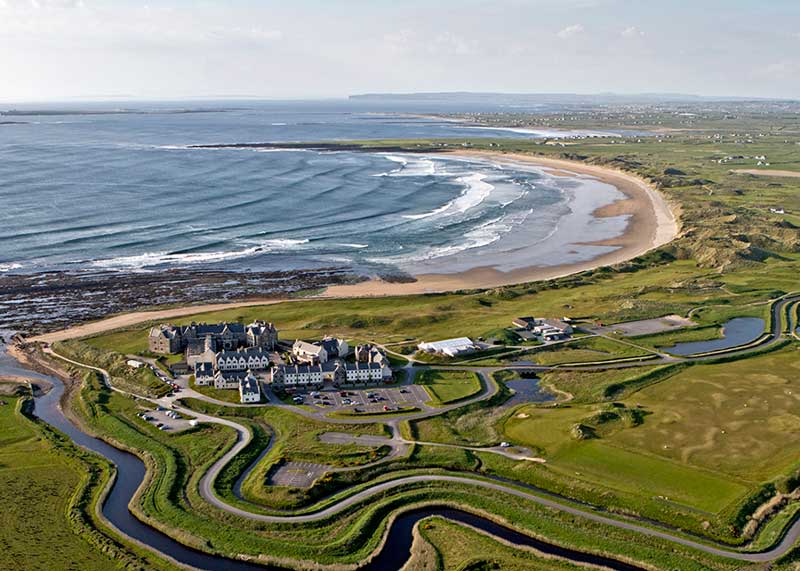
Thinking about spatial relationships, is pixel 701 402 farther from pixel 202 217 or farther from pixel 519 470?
pixel 202 217

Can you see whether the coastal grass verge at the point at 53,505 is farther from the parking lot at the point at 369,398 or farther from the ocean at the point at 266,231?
the ocean at the point at 266,231

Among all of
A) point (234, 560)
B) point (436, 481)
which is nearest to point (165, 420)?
point (234, 560)

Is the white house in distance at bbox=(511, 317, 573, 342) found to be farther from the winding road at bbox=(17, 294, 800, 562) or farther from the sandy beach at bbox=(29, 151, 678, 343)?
the sandy beach at bbox=(29, 151, 678, 343)

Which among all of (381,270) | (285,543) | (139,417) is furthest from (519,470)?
(381,270)

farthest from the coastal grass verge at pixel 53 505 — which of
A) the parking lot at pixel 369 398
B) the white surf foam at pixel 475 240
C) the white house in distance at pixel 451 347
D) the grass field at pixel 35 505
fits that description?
the white surf foam at pixel 475 240

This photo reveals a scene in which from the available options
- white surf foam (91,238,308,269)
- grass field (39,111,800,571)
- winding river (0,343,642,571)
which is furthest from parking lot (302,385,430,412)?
white surf foam (91,238,308,269)
